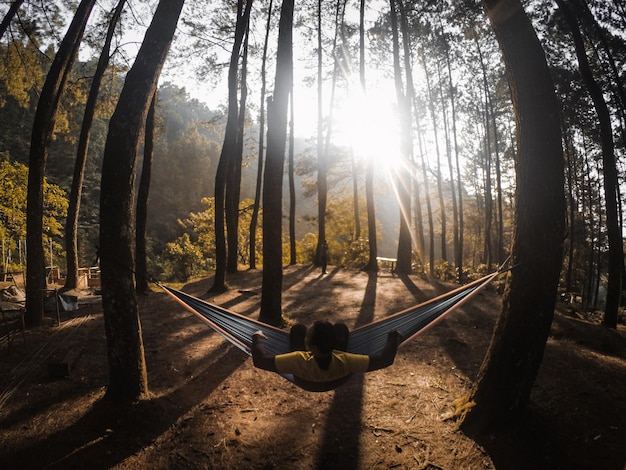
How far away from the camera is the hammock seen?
8.52 ft

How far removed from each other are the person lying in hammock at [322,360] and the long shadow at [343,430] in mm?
395

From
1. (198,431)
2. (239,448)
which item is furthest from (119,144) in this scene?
(239,448)

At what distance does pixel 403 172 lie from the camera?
29.3 ft

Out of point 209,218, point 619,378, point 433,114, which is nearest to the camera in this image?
point 619,378

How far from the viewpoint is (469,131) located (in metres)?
15.2

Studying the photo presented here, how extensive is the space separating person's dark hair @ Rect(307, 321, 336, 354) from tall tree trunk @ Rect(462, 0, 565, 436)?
3.79ft

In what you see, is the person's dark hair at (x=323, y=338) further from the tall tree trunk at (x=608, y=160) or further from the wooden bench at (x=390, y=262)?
the wooden bench at (x=390, y=262)

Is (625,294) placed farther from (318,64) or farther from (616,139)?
(318,64)

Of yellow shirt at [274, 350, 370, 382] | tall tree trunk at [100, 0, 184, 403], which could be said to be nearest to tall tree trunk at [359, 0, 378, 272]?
yellow shirt at [274, 350, 370, 382]

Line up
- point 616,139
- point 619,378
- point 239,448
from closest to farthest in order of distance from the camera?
1. point 239,448
2. point 619,378
3. point 616,139

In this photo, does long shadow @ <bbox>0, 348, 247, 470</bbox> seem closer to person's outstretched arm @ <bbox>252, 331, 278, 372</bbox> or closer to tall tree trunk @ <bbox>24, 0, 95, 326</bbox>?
person's outstretched arm @ <bbox>252, 331, 278, 372</bbox>

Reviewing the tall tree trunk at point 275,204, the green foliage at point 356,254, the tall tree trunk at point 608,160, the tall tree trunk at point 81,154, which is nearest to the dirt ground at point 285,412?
the tall tree trunk at point 275,204

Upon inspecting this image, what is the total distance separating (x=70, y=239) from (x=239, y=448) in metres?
7.06

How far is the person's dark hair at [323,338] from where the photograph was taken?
2219mm
